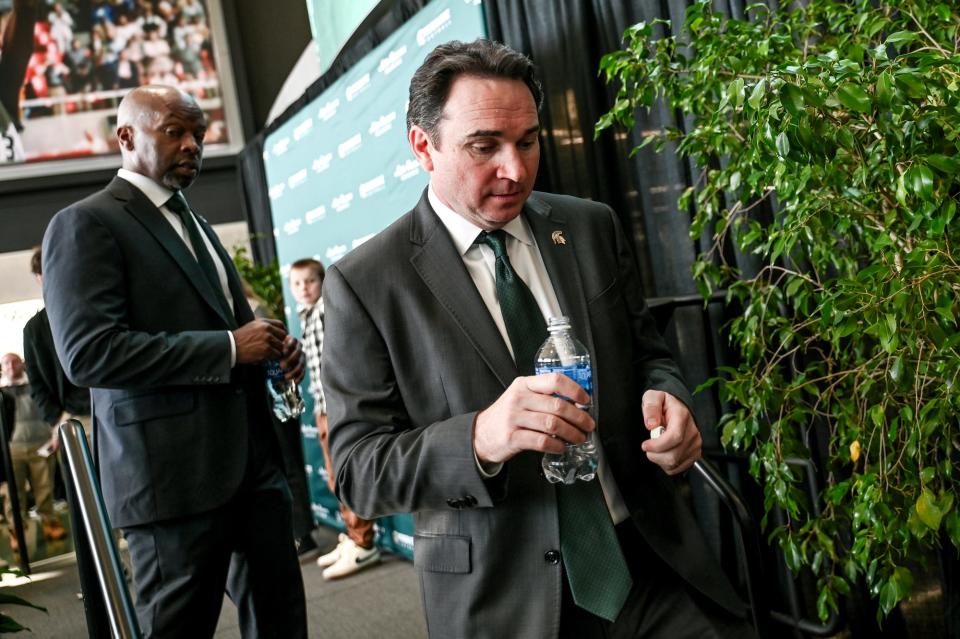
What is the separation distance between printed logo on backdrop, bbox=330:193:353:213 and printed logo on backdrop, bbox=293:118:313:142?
84cm

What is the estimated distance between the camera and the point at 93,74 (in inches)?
384

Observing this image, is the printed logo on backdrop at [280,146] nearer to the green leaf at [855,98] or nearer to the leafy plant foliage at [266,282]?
the leafy plant foliage at [266,282]

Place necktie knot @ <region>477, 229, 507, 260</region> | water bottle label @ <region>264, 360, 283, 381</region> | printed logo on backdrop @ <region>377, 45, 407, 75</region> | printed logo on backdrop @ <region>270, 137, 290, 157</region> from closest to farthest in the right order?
1. necktie knot @ <region>477, 229, 507, 260</region>
2. water bottle label @ <region>264, 360, 283, 381</region>
3. printed logo on backdrop @ <region>377, 45, 407, 75</region>
4. printed logo on backdrop @ <region>270, 137, 290, 157</region>

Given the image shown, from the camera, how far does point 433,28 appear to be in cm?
473

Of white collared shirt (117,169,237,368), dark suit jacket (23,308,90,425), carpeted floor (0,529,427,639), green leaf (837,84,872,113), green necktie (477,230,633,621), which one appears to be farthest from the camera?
dark suit jacket (23,308,90,425)

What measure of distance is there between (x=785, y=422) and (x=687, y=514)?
0.53 metres

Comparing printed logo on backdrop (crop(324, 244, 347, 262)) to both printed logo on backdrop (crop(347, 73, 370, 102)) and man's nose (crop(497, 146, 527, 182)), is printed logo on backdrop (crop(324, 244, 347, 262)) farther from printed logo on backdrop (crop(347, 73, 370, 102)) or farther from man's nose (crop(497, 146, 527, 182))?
man's nose (crop(497, 146, 527, 182))

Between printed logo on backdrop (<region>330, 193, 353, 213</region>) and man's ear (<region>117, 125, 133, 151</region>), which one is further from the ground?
printed logo on backdrop (<region>330, 193, 353, 213</region>)

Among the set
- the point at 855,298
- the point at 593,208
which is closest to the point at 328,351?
the point at 593,208

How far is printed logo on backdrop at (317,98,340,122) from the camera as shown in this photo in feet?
21.0

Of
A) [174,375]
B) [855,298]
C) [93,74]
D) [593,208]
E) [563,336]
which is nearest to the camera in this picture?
[563,336]

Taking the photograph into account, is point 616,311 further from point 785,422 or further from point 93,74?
point 93,74

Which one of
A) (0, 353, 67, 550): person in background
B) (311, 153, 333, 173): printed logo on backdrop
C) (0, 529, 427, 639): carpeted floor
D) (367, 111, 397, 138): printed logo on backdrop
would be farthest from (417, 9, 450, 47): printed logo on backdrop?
(0, 353, 67, 550): person in background

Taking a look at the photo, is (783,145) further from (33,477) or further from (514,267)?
(33,477)
